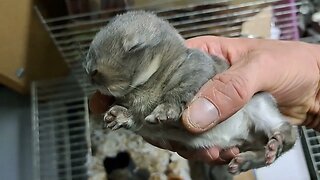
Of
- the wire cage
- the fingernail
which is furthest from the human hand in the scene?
the wire cage

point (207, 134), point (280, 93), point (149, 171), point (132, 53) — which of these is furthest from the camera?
point (149, 171)

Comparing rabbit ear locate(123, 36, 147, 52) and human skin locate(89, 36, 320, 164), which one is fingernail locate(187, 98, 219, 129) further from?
rabbit ear locate(123, 36, 147, 52)

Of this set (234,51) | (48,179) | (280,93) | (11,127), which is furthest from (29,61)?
(280,93)

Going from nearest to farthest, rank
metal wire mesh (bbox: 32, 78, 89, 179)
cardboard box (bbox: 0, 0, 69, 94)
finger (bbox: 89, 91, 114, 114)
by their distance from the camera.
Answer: finger (bbox: 89, 91, 114, 114) < cardboard box (bbox: 0, 0, 69, 94) < metal wire mesh (bbox: 32, 78, 89, 179)

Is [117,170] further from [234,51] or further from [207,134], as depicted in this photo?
[207,134]

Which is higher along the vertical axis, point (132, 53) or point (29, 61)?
point (29, 61)

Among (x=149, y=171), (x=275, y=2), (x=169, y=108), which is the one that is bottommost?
(x=149, y=171)
